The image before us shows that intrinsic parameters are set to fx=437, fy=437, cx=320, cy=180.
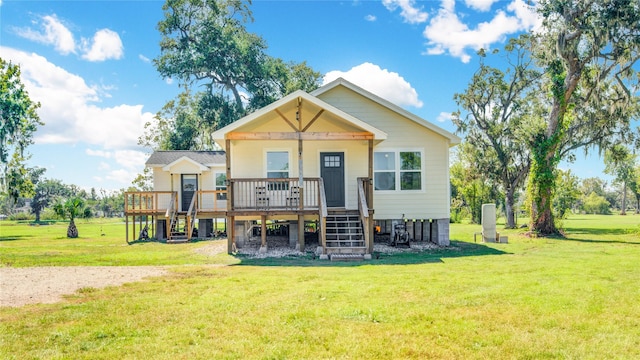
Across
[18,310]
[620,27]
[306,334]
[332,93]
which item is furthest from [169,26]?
[306,334]

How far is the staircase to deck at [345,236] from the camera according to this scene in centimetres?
1235

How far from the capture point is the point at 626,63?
20.1 m

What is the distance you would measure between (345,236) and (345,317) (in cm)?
772

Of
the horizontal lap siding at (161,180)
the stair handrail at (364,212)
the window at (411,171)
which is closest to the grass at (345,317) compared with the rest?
the stair handrail at (364,212)

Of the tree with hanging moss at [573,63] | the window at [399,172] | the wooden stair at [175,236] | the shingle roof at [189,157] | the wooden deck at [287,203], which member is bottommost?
the wooden stair at [175,236]

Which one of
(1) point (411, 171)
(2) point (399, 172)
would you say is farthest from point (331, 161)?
(1) point (411, 171)

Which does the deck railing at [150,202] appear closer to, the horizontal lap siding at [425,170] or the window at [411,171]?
the horizontal lap siding at [425,170]

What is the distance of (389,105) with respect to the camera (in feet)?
51.6

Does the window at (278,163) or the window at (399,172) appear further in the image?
the window at (399,172)

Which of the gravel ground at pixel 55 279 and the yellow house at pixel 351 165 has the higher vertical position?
the yellow house at pixel 351 165

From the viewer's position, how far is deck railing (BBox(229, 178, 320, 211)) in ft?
44.8

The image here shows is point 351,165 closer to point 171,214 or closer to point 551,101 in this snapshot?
point 171,214

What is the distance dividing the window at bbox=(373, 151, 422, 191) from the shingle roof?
33.9 feet

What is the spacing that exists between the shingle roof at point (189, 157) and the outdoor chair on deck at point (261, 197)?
9.19 m
